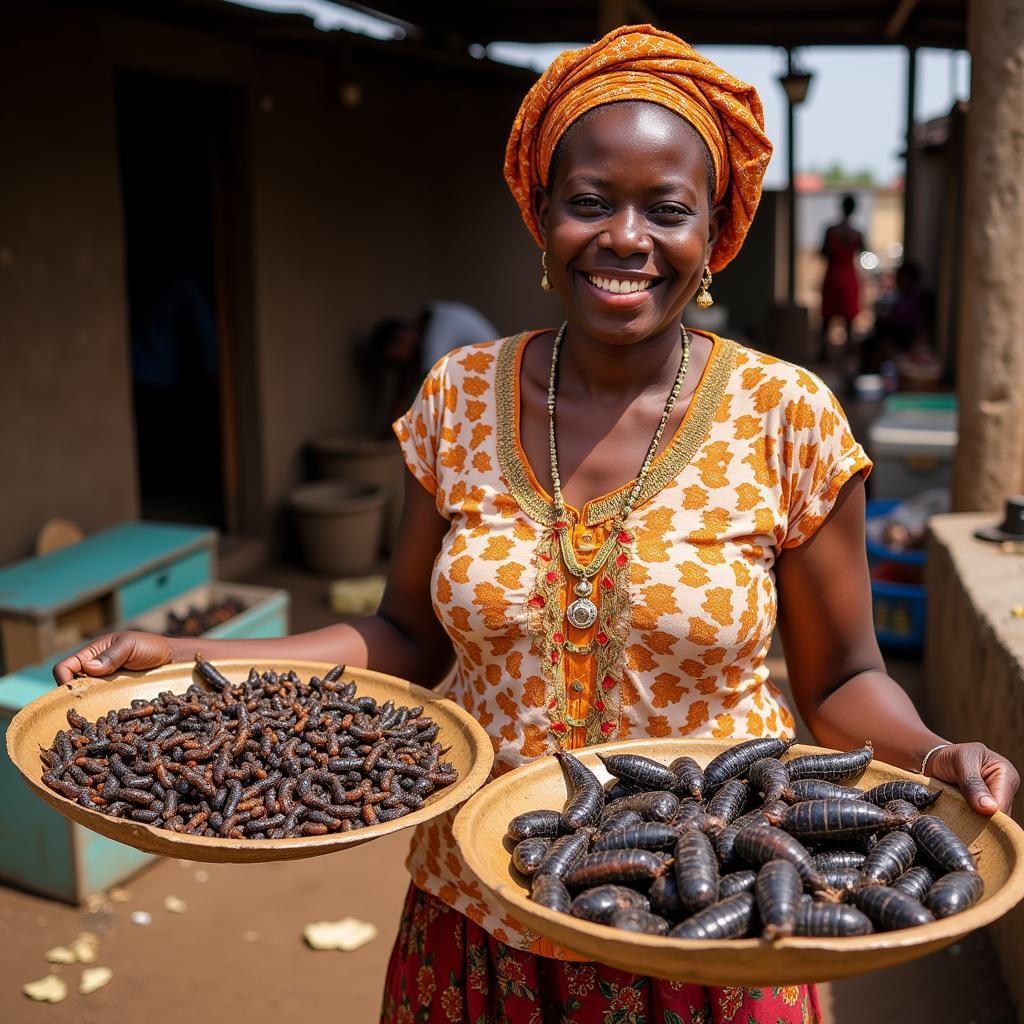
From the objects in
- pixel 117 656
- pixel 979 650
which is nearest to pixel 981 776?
pixel 117 656

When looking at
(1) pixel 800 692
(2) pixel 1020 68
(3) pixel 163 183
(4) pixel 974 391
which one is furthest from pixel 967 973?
(3) pixel 163 183


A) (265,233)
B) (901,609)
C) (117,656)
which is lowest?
(901,609)

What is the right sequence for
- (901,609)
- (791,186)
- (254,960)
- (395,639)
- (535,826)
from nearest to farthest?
(535,826)
(395,639)
(254,960)
(901,609)
(791,186)

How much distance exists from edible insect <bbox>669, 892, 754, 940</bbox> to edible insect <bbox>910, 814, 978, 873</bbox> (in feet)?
0.95

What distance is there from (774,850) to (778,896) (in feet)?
0.46

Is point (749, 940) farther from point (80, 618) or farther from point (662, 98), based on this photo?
point (80, 618)

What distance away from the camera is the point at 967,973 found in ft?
12.5

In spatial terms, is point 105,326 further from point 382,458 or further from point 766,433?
point 766,433

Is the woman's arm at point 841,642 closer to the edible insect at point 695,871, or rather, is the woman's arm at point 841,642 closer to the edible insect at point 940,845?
the edible insect at point 940,845

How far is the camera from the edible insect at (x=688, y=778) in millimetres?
1709

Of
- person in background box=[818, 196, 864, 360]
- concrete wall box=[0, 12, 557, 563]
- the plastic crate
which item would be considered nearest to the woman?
concrete wall box=[0, 12, 557, 563]

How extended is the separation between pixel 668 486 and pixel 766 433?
0.19 metres

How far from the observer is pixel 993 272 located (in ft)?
17.2

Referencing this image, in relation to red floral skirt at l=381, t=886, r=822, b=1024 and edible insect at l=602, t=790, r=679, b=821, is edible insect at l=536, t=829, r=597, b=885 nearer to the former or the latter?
edible insect at l=602, t=790, r=679, b=821
